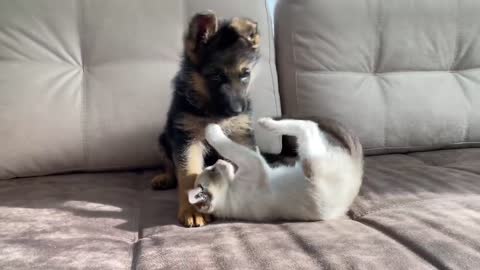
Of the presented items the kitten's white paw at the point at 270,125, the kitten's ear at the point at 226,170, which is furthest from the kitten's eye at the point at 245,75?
the kitten's ear at the point at 226,170

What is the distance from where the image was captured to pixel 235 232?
1200 mm

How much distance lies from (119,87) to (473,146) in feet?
6.20

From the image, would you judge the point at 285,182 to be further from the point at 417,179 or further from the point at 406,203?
the point at 417,179

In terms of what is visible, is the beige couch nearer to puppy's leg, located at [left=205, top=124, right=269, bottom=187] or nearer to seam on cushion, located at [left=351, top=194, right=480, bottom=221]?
seam on cushion, located at [left=351, top=194, right=480, bottom=221]

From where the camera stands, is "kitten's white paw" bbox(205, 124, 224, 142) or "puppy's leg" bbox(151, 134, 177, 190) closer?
"kitten's white paw" bbox(205, 124, 224, 142)

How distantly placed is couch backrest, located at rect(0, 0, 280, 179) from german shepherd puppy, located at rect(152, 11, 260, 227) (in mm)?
297

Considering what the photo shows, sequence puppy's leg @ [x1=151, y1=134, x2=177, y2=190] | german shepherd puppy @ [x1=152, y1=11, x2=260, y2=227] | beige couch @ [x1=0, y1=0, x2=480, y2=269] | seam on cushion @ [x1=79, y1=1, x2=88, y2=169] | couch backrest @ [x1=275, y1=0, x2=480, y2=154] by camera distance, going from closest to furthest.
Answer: beige couch @ [x1=0, y1=0, x2=480, y2=269], german shepherd puppy @ [x1=152, y1=11, x2=260, y2=227], puppy's leg @ [x1=151, y1=134, x2=177, y2=190], seam on cushion @ [x1=79, y1=1, x2=88, y2=169], couch backrest @ [x1=275, y1=0, x2=480, y2=154]

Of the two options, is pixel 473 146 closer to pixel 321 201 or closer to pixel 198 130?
pixel 321 201

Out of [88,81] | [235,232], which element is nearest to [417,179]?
[235,232]

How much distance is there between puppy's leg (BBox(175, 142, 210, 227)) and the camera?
1.31 m

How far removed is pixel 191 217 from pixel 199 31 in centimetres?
69

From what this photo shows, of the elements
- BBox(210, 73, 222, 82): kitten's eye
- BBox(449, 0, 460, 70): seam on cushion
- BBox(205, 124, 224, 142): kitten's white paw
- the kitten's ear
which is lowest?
the kitten's ear

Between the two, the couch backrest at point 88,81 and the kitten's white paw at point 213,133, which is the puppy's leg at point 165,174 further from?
the kitten's white paw at point 213,133

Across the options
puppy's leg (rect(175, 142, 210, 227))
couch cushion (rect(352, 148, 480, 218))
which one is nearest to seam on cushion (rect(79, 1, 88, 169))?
puppy's leg (rect(175, 142, 210, 227))
